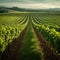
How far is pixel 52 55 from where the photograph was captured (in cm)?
2488

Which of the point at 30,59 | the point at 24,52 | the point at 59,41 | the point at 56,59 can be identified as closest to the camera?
the point at 56,59

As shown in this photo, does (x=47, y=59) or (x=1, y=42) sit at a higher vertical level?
(x=1, y=42)

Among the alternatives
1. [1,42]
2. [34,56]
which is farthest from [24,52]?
[1,42]

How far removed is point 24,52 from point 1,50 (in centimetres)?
488

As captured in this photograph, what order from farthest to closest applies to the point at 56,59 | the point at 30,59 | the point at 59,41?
the point at 59,41
the point at 30,59
the point at 56,59

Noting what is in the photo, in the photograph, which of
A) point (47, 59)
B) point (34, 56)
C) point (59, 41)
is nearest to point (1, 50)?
point (34, 56)

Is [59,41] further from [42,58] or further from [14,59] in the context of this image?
[14,59]

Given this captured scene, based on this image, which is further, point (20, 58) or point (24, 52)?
point (24, 52)

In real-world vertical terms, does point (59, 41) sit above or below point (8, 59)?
above

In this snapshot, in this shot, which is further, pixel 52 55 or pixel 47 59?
pixel 52 55

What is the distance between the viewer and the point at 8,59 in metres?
23.6

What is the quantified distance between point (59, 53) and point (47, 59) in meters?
4.06

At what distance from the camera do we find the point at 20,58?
2491 centimetres

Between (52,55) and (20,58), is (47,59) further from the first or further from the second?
(20,58)
